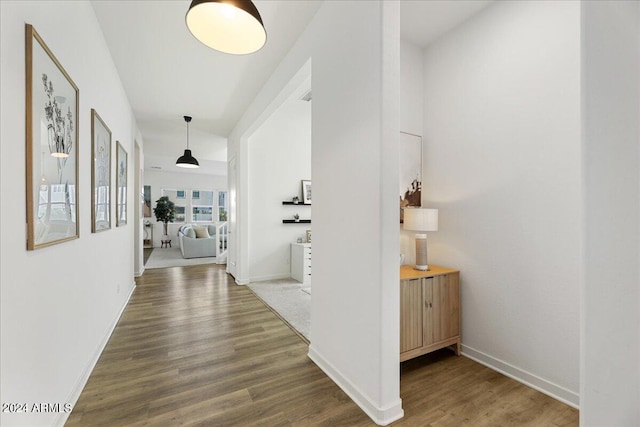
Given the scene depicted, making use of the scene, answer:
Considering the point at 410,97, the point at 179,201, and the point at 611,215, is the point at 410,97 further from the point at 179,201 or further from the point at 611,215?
the point at 179,201

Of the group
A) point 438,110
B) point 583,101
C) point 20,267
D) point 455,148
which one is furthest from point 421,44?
point 20,267

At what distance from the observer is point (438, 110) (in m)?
2.62

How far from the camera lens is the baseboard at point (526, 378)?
1767mm

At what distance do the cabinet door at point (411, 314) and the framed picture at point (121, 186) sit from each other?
3236mm

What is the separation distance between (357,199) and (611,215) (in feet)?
4.01

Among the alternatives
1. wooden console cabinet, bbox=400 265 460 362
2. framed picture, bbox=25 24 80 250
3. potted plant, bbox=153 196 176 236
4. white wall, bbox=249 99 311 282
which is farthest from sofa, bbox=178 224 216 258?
wooden console cabinet, bbox=400 265 460 362

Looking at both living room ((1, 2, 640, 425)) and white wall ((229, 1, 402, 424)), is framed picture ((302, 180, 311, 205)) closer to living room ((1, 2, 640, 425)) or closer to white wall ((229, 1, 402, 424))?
living room ((1, 2, 640, 425))

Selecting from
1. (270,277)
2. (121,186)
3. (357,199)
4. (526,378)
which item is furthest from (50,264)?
(270,277)

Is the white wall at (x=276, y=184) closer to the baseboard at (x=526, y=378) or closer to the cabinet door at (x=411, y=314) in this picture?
the cabinet door at (x=411, y=314)

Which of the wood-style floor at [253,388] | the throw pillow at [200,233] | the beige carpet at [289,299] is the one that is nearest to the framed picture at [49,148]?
→ the wood-style floor at [253,388]

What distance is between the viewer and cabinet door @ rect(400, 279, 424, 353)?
6.72 ft

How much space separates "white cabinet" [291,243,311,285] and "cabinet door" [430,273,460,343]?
2869 millimetres

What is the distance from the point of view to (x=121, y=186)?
346 cm

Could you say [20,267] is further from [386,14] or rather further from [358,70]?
[386,14]
